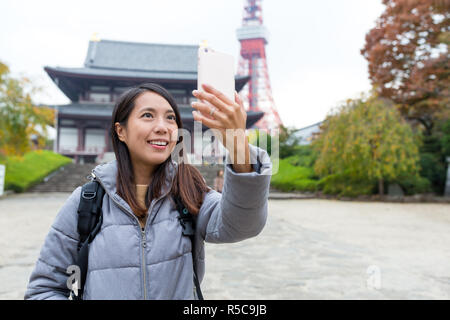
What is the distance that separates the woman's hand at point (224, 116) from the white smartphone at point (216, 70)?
20mm

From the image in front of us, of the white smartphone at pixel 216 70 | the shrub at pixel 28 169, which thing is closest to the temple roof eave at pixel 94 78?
the shrub at pixel 28 169

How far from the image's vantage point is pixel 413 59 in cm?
1281

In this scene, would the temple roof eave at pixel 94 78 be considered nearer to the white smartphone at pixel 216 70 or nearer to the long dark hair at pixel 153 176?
the long dark hair at pixel 153 176

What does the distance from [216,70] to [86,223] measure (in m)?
0.59

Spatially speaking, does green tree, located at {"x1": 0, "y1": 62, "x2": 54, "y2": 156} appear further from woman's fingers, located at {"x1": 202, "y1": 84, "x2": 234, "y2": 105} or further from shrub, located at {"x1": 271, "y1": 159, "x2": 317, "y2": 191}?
woman's fingers, located at {"x1": 202, "y1": 84, "x2": 234, "y2": 105}

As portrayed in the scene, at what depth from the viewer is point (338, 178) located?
13273 millimetres

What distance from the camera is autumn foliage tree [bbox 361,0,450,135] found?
11.7 m

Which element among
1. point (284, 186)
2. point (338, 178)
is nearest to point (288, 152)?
point (284, 186)

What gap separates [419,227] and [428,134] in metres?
9.08

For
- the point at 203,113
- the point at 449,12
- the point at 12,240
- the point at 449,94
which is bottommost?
the point at 12,240

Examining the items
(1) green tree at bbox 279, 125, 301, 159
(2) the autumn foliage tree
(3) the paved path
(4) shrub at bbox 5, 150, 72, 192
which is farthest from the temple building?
(3) the paved path

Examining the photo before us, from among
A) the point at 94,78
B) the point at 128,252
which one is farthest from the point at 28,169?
the point at 128,252

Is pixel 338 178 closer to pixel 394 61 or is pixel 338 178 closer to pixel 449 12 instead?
pixel 394 61

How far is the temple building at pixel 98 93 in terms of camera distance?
63.8ft
